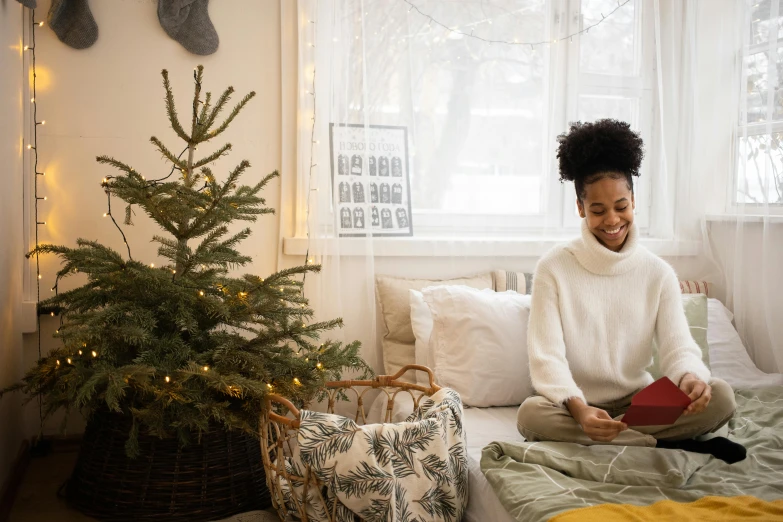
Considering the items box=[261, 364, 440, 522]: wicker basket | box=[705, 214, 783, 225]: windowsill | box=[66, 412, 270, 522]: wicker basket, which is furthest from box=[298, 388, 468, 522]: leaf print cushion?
box=[705, 214, 783, 225]: windowsill

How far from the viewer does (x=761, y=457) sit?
1.69 m

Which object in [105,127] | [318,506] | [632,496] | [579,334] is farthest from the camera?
[105,127]

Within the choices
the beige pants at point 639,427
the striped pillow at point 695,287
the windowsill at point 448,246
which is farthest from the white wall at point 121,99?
the striped pillow at point 695,287

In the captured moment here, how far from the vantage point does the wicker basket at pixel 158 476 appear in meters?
1.85

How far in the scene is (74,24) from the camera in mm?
2291

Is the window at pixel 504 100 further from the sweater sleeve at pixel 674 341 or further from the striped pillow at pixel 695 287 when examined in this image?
the sweater sleeve at pixel 674 341

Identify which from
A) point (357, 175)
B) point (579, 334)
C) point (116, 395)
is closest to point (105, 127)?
point (357, 175)

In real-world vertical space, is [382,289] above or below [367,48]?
below

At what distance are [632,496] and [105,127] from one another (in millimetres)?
1995

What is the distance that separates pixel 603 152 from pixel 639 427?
734 millimetres

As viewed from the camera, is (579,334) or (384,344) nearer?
(579,334)

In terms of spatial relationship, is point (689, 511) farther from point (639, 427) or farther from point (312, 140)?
point (312, 140)

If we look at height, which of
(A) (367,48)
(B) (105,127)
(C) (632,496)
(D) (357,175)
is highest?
(A) (367,48)

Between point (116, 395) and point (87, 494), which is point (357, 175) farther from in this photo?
point (87, 494)
